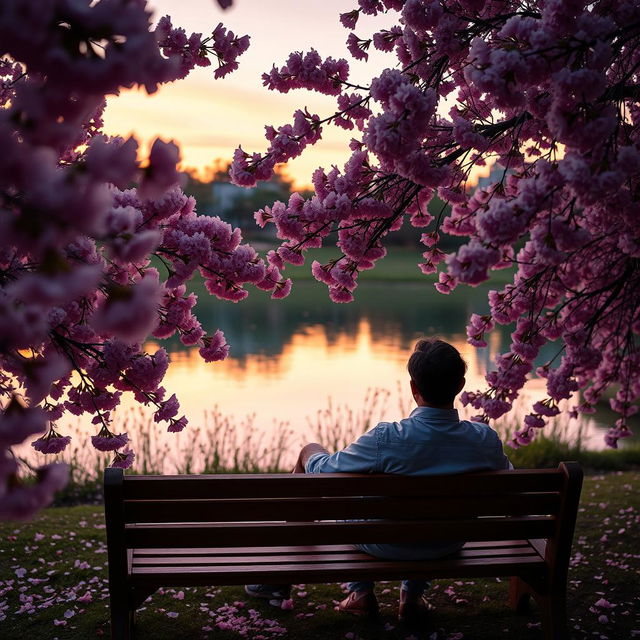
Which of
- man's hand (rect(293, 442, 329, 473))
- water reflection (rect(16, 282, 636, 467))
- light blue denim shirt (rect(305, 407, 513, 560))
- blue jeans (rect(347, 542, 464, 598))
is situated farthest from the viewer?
water reflection (rect(16, 282, 636, 467))

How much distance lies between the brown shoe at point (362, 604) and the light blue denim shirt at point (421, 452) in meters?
0.50

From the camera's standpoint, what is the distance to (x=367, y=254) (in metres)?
3.79

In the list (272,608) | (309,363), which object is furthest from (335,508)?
(309,363)

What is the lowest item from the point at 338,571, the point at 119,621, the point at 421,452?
the point at 119,621

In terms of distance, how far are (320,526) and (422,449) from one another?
18.5 inches

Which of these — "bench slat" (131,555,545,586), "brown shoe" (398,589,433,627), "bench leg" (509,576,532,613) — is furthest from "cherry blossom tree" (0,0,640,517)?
"brown shoe" (398,589,433,627)

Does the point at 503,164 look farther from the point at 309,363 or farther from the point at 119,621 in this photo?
the point at 309,363

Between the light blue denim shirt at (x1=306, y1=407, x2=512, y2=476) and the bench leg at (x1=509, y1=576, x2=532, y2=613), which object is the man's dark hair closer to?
the light blue denim shirt at (x1=306, y1=407, x2=512, y2=476)

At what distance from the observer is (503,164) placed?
417 centimetres

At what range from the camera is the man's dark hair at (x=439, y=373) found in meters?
2.79

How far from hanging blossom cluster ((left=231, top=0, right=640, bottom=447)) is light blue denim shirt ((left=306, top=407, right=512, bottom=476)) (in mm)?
631

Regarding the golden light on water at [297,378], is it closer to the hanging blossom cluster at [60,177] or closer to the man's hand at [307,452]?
the man's hand at [307,452]

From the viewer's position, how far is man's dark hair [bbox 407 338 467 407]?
110 inches

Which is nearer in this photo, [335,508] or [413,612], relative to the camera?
[335,508]
